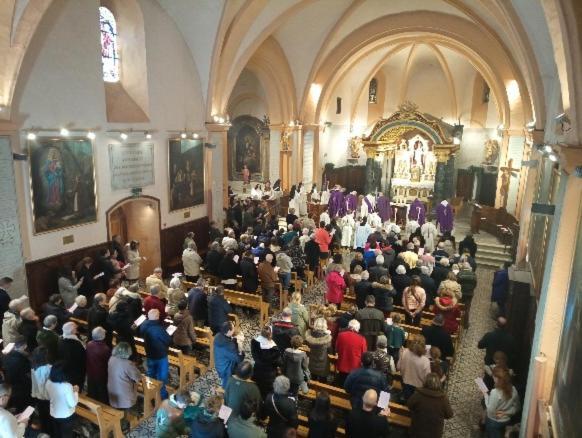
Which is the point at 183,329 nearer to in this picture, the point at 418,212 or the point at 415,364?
the point at 415,364

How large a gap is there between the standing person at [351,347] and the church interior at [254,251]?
28mm

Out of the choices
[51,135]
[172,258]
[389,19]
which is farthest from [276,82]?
[51,135]

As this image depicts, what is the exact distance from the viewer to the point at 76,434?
6.07m

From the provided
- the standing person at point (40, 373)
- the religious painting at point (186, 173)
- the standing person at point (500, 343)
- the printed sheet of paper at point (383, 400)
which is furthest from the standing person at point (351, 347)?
the religious painting at point (186, 173)

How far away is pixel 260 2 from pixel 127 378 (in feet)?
34.7

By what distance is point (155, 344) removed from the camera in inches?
247

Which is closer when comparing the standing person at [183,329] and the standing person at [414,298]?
the standing person at [183,329]

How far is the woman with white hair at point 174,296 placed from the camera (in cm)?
796

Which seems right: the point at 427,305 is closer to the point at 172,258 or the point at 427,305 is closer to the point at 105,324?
the point at 105,324

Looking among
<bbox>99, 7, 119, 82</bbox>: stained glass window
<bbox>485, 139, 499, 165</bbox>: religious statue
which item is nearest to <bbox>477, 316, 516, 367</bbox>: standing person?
<bbox>99, 7, 119, 82</bbox>: stained glass window

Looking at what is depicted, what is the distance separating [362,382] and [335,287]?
3.74m

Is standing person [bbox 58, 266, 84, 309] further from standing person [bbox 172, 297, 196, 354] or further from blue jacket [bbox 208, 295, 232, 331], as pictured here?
blue jacket [bbox 208, 295, 232, 331]

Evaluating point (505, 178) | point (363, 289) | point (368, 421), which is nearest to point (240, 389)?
point (368, 421)

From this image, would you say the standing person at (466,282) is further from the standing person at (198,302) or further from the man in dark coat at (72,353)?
the man in dark coat at (72,353)
